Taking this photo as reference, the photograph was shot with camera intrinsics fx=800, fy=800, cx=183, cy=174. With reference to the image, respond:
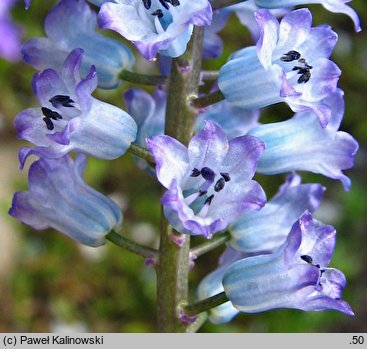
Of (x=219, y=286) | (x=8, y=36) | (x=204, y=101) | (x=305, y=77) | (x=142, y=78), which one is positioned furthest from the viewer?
(x=8, y=36)

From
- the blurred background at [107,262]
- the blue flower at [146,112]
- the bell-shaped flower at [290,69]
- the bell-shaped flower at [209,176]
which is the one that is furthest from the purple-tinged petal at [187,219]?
the blurred background at [107,262]

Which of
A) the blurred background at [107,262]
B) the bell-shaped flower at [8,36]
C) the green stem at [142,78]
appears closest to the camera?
the green stem at [142,78]

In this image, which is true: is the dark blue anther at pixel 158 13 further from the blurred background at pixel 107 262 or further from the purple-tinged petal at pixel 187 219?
the blurred background at pixel 107 262

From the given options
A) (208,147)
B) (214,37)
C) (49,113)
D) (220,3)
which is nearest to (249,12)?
(214,37)

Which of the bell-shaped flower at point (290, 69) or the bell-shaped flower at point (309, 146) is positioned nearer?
the bell-shaped flower at point (290, 69)

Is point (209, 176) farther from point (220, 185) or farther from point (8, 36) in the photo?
point (8, 36)

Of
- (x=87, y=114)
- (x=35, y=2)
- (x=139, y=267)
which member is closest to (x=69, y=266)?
(x=139, y=267)

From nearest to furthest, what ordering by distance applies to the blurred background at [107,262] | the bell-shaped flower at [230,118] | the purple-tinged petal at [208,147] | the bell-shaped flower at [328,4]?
1. the purple-tinged petal at [208,147]
2. the bell-shaped flower at [328,4]
3. the bell-shaped flower at [230,118]
4. the blurred background at [107,262]
